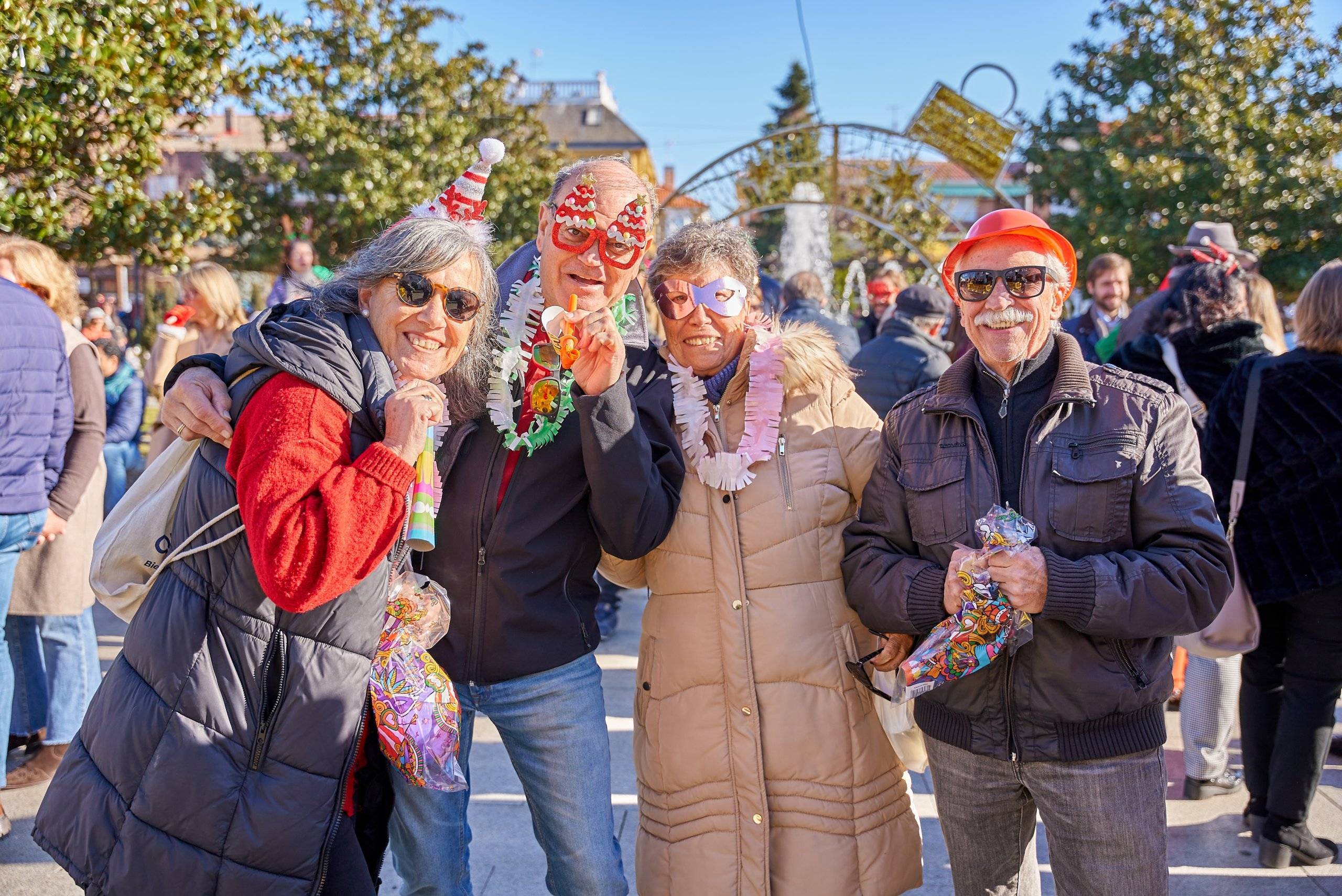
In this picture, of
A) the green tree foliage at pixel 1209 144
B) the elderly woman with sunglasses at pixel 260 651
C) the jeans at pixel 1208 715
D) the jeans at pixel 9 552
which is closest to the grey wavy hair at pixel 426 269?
→ the elderly woman with sunglasses at pixel 260 651

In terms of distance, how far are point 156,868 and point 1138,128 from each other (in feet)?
58.8

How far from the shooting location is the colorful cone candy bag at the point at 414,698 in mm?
2055

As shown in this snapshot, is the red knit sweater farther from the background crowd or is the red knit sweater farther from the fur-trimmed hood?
the fur-trimmed hood

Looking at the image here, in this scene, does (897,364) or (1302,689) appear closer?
(1302,689)

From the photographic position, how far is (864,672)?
7.81 feet

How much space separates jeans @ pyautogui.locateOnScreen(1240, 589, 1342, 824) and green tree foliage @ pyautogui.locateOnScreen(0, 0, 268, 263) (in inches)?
220

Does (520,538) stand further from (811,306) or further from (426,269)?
(811,306)

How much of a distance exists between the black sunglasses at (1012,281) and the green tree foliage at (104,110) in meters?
4.40

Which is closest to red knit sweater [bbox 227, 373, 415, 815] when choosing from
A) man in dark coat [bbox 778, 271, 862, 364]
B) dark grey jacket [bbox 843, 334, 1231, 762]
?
dark grey jacket [bbox 843, 334, 1231, 762]

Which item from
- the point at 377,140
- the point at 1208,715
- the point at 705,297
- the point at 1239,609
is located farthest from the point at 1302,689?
the point at 377,140

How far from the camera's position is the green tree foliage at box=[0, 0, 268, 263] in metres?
4.79

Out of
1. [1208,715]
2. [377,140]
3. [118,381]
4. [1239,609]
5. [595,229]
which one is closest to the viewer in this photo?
[595,229]

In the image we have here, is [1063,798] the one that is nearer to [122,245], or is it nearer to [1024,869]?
[1024,869]

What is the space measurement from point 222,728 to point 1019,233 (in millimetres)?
1915
